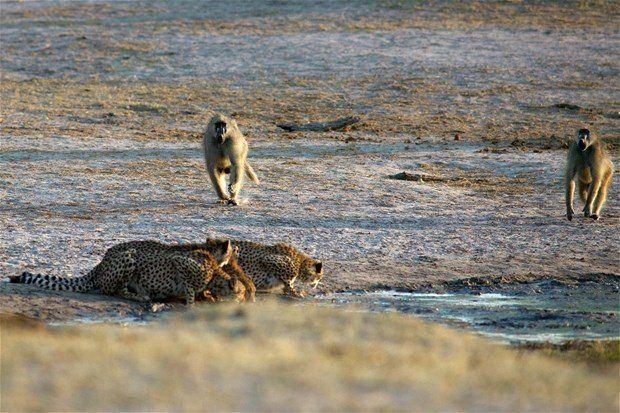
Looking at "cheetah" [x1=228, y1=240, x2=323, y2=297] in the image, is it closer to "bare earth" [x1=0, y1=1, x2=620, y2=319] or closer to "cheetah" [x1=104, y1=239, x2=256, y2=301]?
"cheetah" [x1=104, y1=239, x2=256, y2=301]

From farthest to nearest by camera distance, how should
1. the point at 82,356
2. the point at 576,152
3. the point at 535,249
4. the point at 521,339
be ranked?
1. the point at 576,152
2. the point at 535,249
3. the point at 521,339
4. the point at 82,356

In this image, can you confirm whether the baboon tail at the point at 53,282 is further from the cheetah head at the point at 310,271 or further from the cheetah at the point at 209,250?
the cheetah head at the point at 310,271

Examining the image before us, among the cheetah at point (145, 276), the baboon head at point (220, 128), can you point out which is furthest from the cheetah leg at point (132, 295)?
the baboon head at point (220, 128)

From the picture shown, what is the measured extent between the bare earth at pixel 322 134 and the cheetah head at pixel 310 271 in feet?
1.15

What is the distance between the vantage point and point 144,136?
19875 mm

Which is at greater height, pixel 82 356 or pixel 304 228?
Result: pixel 82 356

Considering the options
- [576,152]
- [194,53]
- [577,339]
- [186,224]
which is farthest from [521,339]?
[194,53]

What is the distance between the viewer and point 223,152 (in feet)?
52.6

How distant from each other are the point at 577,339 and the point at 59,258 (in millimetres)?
5012

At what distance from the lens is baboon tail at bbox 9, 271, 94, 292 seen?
10688 millimetres

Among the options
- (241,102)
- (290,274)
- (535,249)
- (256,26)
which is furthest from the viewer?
(256,26)

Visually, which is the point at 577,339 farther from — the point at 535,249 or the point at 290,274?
the point at 535,249

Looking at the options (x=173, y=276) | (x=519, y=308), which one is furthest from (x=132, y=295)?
(x=519, y=308)

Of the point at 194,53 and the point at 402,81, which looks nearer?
the point at 402,81
